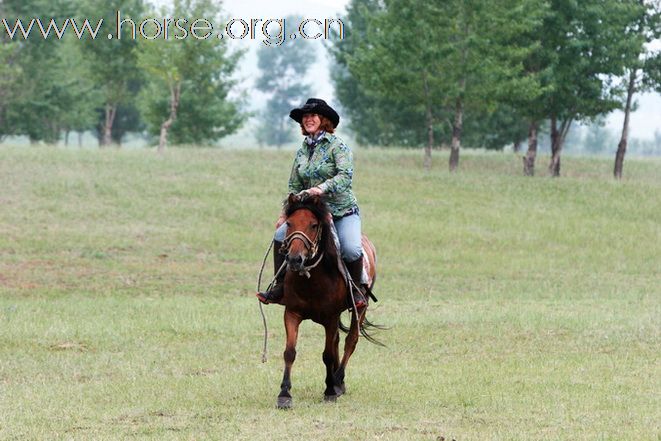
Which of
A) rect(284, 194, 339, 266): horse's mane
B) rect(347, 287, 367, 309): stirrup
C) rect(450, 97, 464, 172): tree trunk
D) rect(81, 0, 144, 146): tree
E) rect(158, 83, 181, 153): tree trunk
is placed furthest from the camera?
rect(81, 0, 144, 146): tree

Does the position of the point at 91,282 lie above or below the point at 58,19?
below

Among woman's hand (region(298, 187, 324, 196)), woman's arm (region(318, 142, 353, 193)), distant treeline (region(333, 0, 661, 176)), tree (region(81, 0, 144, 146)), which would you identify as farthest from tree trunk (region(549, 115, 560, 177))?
woman's hand (region(298, 187, 324, 196))

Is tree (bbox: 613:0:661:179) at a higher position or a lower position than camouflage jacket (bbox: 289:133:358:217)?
higher

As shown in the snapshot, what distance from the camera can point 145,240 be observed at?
105ft

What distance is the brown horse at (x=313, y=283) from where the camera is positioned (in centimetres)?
1053

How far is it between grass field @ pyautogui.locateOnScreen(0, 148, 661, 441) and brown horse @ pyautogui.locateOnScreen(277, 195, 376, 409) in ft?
1.22

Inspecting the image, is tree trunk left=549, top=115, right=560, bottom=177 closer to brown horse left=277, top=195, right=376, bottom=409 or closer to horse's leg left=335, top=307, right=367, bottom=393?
horse's leg left=335, top=307, right=367, bottom=393

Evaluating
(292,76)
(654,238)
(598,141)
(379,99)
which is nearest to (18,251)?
(654,238)

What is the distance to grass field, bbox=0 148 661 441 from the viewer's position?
10.6 meters

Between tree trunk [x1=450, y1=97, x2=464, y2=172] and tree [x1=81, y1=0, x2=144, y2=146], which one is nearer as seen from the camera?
tree trunk [x1=450, y1=97, x2=464, y2=172]

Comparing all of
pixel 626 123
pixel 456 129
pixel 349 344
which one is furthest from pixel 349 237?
pixel 626 123

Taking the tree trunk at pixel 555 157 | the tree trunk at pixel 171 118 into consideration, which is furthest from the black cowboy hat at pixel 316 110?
the tree trunk at pixel 555 157

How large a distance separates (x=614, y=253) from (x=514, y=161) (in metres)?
27.0

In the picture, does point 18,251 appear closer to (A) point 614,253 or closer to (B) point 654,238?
(A) point 614,253
